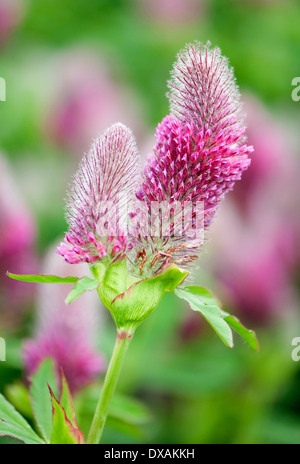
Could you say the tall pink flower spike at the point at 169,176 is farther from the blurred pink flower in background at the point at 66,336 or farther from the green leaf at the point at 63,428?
the blurred pink flower in background at the point at 66,336

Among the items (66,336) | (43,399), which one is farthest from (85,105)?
(43,399)

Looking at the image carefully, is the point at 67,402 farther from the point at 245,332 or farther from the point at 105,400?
the point at 245,332

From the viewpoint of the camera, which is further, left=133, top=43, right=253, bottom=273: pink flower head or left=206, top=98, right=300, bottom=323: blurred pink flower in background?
left=206, top=98, right=300, bottom=323: blurred pink flower in background

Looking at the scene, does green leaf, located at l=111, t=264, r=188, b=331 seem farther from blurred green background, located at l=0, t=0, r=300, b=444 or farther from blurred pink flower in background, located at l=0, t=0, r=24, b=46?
blurred pink flower in background, located at l=0, t=0, r=24, b=46

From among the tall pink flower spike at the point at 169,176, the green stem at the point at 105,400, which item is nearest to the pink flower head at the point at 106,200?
the tall pink flower spike at the point at 169,176

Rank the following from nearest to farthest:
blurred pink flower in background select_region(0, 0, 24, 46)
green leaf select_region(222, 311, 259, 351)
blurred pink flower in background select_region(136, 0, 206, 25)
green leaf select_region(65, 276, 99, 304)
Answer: green leaf select_region(65, 276, 99, 304)
green leaf select_region(222, 311, 259, 351)
blurred pink flower in background select_region(0, 0, 24, 46)
blurred pink flower in background select_region(136, 0, 206, 25)

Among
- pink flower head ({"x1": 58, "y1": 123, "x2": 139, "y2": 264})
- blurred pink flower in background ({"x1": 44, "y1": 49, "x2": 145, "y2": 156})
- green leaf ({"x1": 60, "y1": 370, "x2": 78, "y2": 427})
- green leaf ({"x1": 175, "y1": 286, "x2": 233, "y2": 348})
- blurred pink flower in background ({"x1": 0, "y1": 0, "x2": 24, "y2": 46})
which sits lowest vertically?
green leaf ({"x1": 60, "y1": 370, "x2": 78, "y2": 427})

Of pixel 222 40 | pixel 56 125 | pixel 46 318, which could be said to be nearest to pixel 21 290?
pixel 46 318

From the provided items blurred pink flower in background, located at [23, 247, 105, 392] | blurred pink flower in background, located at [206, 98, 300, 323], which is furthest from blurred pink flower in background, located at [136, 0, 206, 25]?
blurred pink flower in background, located at [23, 247, 105, 392]
